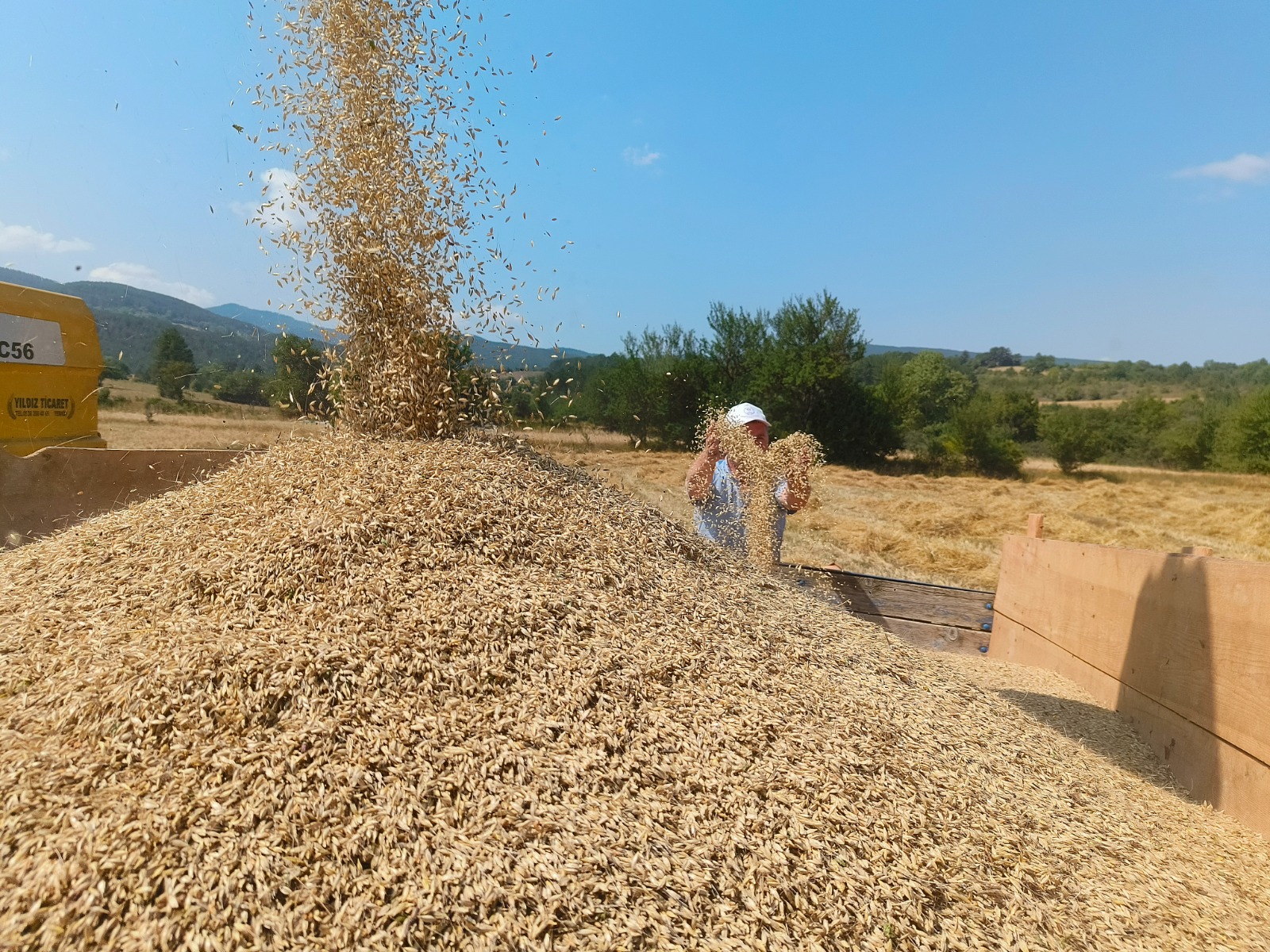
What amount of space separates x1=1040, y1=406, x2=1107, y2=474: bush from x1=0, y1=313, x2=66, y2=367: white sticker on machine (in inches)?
1262

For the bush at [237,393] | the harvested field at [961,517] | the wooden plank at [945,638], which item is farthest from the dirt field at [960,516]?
the bush at [237,393]

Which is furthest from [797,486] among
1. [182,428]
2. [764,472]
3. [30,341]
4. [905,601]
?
[182,428]

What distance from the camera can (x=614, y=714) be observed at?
1.86 meters

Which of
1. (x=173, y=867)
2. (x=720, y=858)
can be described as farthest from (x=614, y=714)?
(x=173, y=867)

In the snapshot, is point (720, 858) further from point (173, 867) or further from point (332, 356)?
point (332, 356)

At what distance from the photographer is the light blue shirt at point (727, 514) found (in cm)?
417

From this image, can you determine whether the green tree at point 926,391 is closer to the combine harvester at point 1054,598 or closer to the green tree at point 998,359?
the combine harvester at point 1054,598

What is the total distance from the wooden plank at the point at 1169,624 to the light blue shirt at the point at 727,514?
1.34 metres

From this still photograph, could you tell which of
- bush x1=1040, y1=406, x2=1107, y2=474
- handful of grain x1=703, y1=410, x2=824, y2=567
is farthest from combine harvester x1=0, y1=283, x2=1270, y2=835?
bush x1=1040, y1=406, x2=1107, y2=474

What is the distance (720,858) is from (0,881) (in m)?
1.34

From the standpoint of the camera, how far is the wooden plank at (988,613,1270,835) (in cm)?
220

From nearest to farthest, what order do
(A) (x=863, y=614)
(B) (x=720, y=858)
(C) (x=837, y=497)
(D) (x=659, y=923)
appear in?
(D) (x=659, y=923) → (B) (x=720, y=858) → (A) (x=863, y=614) → (C) (x=837, y=497)

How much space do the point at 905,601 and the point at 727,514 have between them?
1.11 metres

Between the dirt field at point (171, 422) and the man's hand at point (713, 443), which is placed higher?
the man's hand at point (713, 443)
